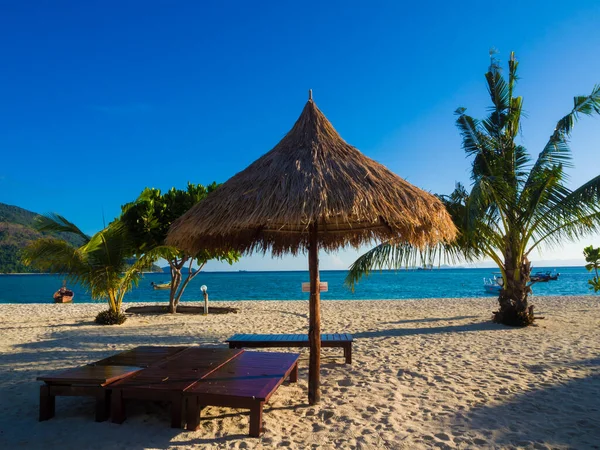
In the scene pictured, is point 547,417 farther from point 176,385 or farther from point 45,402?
point 45,402

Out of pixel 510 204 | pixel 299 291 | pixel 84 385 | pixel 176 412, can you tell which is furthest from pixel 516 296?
pixel 299 291

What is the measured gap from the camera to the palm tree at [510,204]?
822 centimetres

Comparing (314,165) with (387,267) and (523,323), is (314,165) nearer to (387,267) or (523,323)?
(387,267)

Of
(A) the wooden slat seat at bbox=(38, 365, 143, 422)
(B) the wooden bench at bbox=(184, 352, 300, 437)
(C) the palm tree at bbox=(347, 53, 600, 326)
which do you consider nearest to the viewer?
(B) the wooden bench at bbox=(184, 352, 300, 437)

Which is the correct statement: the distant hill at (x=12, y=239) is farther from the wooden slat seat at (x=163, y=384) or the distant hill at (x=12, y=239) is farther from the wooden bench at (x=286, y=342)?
the wooden slat seat at (x=163, y=384)

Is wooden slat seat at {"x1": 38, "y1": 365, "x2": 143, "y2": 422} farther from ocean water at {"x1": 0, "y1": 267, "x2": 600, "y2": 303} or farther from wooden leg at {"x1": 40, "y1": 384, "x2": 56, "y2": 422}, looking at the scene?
ocean water at {"x1": 0, "y1": 267, "x2": 600, "y2": 303}

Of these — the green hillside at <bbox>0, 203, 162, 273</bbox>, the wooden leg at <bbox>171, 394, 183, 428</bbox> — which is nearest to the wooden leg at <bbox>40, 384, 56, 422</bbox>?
the wooden leg at <bbox>171, 394, 183, 428</bbox>

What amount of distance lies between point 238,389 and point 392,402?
1701 millimetres

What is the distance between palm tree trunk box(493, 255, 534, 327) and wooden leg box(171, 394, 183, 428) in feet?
27.1

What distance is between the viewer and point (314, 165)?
3750 millimetres

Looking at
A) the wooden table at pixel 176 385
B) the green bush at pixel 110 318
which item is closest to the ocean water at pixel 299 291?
the green bush at pixel 110 318

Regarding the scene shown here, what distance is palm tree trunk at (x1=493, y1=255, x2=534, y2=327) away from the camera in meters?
9.06

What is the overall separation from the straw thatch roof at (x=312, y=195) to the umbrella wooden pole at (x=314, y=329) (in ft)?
1.25

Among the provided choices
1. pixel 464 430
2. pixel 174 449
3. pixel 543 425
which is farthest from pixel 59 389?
pixel 543 425
